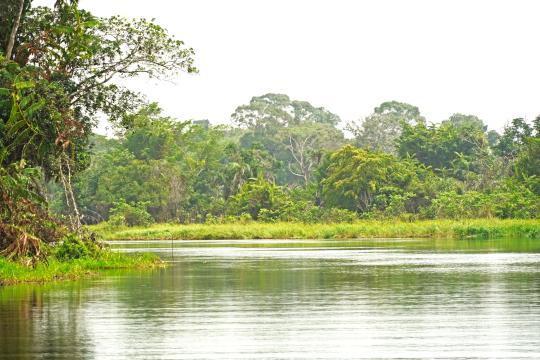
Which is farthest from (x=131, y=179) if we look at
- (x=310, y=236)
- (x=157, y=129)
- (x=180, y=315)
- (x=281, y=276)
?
(x=180, y=315)

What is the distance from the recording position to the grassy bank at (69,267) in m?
26.1

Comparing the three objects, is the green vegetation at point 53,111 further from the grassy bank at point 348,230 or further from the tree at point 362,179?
the tree at point 362,179

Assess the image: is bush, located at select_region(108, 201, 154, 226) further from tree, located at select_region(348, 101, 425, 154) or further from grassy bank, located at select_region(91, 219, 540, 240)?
tree, located at select_region(348, 101, 425, 154)

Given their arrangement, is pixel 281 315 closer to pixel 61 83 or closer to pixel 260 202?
pixel 61 83

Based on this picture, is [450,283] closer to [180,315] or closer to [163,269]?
[180,315]

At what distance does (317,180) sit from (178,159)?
1375 cm

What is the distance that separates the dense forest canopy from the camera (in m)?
30.2

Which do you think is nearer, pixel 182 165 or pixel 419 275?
pixel 419 275

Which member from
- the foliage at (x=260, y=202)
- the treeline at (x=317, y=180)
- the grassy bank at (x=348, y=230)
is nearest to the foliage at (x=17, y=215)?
the grassy bank at (x=348, y=230)

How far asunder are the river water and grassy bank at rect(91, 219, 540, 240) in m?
34.2

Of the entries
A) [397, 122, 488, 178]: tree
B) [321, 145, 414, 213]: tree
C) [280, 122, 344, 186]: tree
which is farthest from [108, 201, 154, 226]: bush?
[280, 122, 344, 186]: tree

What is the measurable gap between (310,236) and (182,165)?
26.7 m

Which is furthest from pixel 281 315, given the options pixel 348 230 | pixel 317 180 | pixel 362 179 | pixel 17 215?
pixel 317 180

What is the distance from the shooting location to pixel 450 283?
24.5 metres
